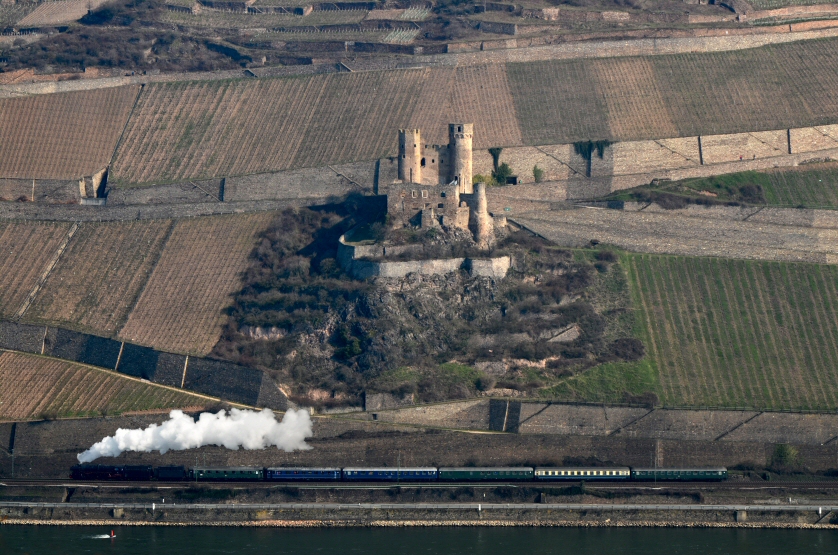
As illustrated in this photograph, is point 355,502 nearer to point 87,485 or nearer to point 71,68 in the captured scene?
point 87,485

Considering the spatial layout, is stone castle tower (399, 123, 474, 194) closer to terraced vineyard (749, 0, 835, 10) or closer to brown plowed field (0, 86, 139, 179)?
brown plowed field (0, 86, 139, 179)

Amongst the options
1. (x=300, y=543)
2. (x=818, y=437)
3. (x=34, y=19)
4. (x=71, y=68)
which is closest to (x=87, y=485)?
(x=300, y=543)

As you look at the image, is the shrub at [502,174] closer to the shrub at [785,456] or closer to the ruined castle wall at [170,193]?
the ruined castle wall at [170,193]

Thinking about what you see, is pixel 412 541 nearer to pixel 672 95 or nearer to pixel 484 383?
pixel 484 383

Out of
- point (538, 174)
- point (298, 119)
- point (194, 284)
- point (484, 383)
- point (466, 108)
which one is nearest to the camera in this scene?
point (484, 383)

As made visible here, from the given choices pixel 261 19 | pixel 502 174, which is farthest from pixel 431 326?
pixel 261 19
